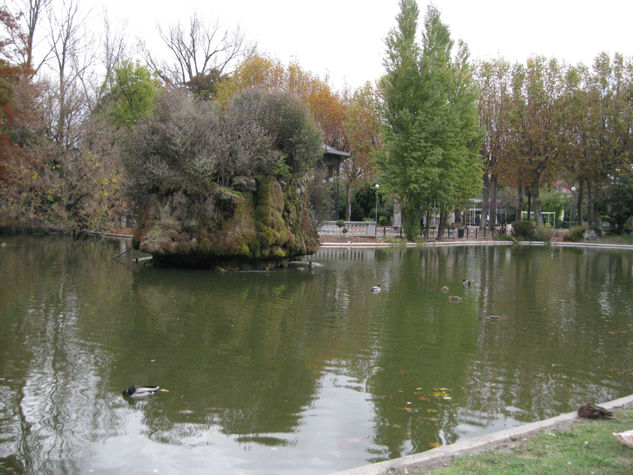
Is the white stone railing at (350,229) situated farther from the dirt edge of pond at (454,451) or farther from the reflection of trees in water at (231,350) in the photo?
the dirt edge of pond at (454,451)

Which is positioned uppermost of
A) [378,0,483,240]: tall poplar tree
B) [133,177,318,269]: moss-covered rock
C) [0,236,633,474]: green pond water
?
[378,0,483,240]: tall poplar tree

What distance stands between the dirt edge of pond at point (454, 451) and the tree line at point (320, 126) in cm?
1557

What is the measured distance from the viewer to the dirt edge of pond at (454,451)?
15.2 ft

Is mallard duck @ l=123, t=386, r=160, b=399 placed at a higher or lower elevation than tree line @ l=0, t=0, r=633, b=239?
lower

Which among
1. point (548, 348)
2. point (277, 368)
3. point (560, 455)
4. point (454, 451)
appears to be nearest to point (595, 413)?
point (560, 455)

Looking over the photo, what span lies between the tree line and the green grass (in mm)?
15894

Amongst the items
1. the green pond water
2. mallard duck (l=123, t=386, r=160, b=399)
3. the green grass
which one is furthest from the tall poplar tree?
the green grass

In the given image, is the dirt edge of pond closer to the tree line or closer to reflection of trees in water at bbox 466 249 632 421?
reflection of trees in water at bbox 466 249 632 421

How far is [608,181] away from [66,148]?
144ft

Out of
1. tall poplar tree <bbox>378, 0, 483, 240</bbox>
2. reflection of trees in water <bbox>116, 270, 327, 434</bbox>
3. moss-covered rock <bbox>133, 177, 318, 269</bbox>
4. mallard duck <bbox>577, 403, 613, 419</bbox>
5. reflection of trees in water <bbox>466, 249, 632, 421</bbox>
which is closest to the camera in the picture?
mallard duck <bbox>577, 403, 613, 419</bbox>

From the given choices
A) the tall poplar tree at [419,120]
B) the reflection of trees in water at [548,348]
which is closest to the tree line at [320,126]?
the tall poplar tree at [419,120]

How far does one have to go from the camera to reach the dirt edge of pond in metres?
4.64

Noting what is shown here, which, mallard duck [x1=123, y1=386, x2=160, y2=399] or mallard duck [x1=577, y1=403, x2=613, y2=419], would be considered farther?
mallard duck [x1=123, y1=386, x2=160, y2=399]

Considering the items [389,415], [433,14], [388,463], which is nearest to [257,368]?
[389,415]
